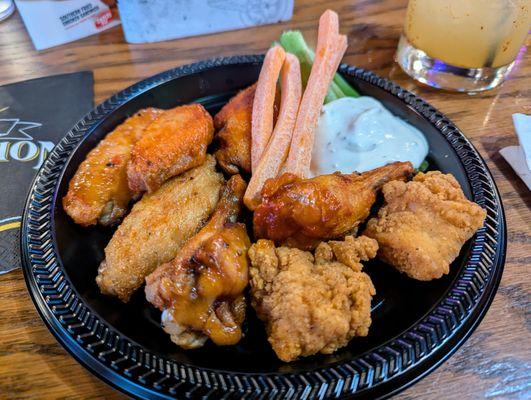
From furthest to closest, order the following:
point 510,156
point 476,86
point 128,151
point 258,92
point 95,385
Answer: point 476,86, point 510,156, point 258,92, point 128,151, point 95,385

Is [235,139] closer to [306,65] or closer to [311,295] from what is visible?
[306,65]

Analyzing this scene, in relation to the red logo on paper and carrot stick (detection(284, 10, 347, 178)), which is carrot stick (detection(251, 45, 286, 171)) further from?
the red logo on paper

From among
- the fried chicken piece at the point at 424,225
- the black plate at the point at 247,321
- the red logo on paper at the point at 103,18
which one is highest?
the red logo on paper at the point at 103,18

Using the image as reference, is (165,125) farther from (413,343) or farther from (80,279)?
(413,343)

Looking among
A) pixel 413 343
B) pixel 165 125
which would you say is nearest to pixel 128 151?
pixel 165 125

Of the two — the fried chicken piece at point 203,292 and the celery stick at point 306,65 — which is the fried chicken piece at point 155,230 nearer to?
the fried chicken piece at point 203,292

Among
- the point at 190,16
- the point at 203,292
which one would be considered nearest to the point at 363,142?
the point at 203,292

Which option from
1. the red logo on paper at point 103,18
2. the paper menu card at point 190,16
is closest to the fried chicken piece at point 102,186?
the paper menu card at point 190,16
